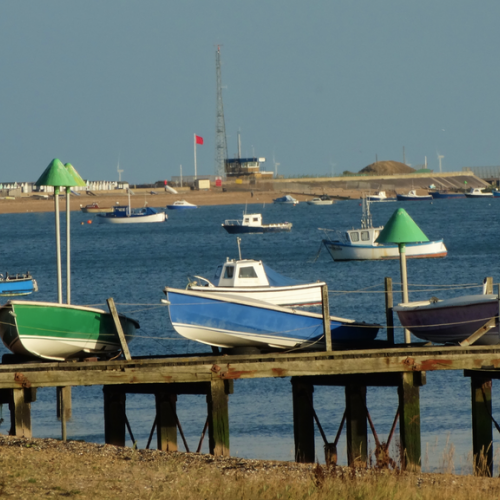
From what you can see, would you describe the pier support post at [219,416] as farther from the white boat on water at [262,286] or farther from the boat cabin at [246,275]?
the boat cabin at [246,275]

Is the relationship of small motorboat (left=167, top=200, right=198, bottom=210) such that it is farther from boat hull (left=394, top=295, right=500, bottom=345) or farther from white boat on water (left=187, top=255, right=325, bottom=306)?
boat hull (left=394, top=295, right=500, bottom=345)

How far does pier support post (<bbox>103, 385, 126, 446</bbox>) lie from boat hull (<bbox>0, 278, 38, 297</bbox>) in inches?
1352

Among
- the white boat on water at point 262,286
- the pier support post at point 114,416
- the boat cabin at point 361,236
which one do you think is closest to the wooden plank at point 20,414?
the pier support post at point 114,416

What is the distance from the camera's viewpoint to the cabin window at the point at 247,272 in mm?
28422

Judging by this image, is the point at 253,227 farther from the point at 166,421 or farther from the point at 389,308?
the point at 166,421

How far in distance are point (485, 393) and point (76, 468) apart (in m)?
7.29

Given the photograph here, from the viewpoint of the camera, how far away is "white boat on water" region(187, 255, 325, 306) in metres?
27.4

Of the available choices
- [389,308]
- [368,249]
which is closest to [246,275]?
[389,308]

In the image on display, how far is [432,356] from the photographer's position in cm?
1519

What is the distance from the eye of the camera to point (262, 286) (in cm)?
2820

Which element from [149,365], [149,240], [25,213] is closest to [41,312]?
[149,365]

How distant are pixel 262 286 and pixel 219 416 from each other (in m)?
13.0

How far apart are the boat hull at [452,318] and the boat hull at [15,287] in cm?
3527

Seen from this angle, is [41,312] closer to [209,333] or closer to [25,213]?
[209,333]
